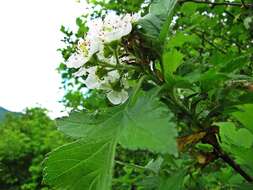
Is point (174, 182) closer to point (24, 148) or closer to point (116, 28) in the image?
point (116, 28)

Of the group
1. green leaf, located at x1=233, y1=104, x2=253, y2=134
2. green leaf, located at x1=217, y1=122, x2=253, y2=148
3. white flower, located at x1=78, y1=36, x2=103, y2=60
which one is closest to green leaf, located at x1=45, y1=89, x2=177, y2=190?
white flower, located at x1=78, y1=36, x2=103, y2=60

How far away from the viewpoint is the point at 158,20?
0.95m

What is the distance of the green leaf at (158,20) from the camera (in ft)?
2.95

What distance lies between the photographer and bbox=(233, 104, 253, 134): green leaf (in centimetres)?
103

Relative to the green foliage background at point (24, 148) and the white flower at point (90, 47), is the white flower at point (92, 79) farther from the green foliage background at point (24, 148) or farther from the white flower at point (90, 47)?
the green foliage background at point (24, 148)

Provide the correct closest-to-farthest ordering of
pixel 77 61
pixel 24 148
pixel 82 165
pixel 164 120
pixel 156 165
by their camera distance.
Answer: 1. pixel 164 120
2. pixel 82 165
3. pixel 77 61
4. pixel 156 165
5. pixel 24 148

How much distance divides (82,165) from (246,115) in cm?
38

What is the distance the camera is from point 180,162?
1.27 meters

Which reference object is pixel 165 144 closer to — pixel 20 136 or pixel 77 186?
pixel 77 186

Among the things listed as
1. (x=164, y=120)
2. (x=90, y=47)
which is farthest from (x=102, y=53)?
(x=164, y=120)

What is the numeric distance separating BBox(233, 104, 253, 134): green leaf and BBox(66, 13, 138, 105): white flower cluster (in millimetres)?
246

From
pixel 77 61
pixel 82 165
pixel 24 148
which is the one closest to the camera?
pixel 82 165

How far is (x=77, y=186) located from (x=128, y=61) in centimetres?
24

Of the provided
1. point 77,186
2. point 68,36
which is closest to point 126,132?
point 77,186
